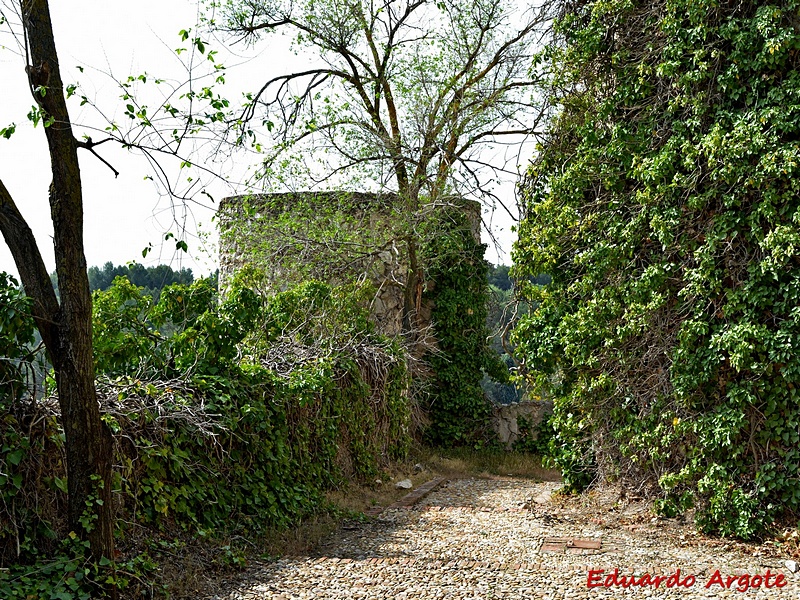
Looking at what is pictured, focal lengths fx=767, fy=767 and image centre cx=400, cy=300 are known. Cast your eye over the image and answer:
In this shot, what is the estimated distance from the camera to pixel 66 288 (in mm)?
4141

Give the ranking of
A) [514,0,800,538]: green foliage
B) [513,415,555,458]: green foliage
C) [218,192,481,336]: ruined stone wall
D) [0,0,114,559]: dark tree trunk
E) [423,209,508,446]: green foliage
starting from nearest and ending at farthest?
[0,0,114,559]: dark tree trunk → [514,0,800,538]: green foliage → [218,192,481,336]: ruined stone wall → [513,415,555,458]: green foliage → [423,209,508,446]: green foliage

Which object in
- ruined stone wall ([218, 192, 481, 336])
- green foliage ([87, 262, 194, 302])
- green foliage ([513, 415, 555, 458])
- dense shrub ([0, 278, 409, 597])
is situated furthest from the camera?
green foliage ([87, 262, 194, 302])

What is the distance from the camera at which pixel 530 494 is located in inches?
347

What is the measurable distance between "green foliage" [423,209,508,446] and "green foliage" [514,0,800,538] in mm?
4216

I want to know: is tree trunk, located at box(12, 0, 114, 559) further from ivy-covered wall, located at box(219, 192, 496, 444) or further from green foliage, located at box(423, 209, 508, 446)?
green foliage, located at box(423, 209, 508, 446)

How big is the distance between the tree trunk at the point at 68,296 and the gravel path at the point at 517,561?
1.16 metres

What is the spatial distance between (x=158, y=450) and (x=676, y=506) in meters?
4.48

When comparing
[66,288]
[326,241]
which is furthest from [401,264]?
[66,288]

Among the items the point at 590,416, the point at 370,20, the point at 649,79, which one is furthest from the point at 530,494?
the point at 370,20

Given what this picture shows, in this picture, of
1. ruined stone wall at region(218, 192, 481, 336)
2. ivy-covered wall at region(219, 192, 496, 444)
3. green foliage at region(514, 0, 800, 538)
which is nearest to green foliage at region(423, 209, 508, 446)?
ivy-covered wall at region(219, 192, 496, 444)

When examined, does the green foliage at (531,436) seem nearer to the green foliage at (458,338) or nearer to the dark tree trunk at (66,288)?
the green foliage at (458,338)

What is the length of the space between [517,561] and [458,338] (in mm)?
6945

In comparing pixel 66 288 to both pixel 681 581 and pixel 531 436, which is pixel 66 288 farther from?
pixel 531 436

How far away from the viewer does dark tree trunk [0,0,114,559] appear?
4105 millimetres
